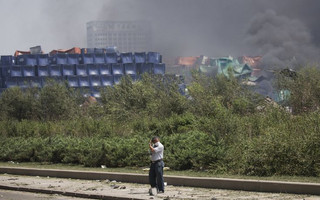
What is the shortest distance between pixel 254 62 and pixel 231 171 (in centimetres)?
14635

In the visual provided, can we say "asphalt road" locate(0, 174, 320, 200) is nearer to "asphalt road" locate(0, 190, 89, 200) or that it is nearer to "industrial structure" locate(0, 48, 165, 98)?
"asphalt road" locate(0, 190, 89, 200)

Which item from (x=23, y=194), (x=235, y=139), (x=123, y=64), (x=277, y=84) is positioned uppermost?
(x=123, y=64)

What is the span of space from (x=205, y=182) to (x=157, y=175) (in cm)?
186

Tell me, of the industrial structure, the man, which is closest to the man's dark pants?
the man

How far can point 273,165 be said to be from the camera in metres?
17.2

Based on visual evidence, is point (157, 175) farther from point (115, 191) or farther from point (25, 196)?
point (25, 196)

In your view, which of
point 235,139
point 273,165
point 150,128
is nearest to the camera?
point 273,165

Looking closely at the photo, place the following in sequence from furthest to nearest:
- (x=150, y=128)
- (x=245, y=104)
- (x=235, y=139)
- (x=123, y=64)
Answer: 1. (x=123, y=64)
2. (x=245, y=104)
3. (x=150, y=128)
4. (x=235, y=139)

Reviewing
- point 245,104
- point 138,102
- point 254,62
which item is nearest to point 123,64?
point 254,62

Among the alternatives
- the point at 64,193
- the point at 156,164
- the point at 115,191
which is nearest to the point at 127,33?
the point at 64,193

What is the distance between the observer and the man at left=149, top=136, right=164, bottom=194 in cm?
1520

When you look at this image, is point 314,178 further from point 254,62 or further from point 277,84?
point 254,62

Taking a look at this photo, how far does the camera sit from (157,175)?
15.3m

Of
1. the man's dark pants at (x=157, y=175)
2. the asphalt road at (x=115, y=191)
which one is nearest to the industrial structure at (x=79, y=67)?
the asphalt road at (x=115, y=191)
